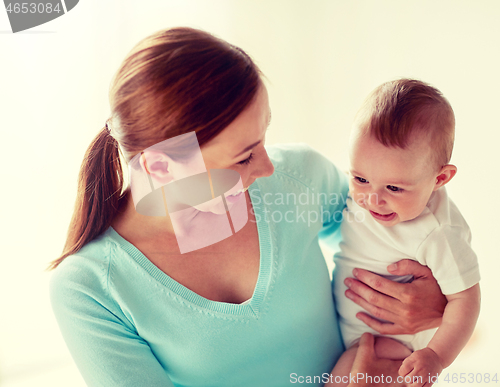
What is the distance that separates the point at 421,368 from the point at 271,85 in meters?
0.62

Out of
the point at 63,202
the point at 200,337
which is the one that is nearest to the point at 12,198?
the point at 63,202

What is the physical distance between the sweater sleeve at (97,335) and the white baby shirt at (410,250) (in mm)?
423

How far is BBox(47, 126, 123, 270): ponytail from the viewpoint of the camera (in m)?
0.69

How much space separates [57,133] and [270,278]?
508 mm

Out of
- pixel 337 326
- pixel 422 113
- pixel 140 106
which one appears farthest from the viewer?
pixel 337 326

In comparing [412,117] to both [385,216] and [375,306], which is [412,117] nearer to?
[385,216]

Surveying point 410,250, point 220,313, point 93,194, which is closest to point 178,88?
point 93,194

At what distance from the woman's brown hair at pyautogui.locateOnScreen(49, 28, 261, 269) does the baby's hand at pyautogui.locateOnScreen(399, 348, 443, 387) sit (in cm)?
52

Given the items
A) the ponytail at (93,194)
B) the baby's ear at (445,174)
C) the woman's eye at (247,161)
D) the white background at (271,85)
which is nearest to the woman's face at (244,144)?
the woman's eye at (247,161)

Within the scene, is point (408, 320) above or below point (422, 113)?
below

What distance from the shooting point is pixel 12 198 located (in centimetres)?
86

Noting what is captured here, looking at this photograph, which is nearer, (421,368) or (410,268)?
(421,368)

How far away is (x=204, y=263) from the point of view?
2.45 ft

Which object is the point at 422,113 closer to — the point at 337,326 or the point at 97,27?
the point at 337,326
